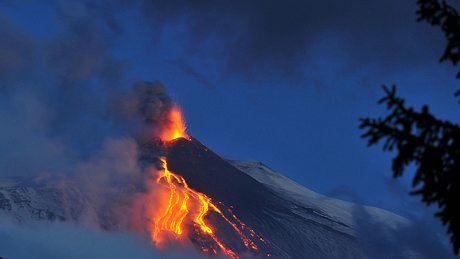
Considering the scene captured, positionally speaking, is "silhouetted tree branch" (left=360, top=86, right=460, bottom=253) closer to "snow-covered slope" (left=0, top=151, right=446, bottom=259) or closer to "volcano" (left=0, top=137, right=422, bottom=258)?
"volcano" (left=0, top=137, right=422, bottom=258)

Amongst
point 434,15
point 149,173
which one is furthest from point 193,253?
point 434,15

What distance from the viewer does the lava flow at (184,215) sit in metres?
158

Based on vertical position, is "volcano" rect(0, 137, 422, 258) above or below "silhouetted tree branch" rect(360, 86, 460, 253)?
above

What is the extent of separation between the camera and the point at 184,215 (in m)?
168

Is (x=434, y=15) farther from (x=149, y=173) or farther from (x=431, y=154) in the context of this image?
(x=149, y=173)

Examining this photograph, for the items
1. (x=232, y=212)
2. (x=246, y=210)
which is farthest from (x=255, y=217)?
(x=232, y=212)

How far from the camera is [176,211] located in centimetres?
17350

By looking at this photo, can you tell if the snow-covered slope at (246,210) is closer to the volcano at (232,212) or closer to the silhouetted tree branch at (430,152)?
the volcano at (232,212)

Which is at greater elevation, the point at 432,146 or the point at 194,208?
the point at 194,208

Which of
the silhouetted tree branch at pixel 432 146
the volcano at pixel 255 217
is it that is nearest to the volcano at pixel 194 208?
the volcano at pixel 255 217

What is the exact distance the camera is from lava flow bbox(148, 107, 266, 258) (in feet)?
520

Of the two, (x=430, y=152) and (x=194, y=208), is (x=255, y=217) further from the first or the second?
(x=430, y=152)

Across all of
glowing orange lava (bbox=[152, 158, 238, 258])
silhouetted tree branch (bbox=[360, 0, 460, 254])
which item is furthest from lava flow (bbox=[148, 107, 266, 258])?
silhouetted tree branch (bbox=[360, 0, 460, 254])

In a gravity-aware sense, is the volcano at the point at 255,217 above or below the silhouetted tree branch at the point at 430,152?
above
